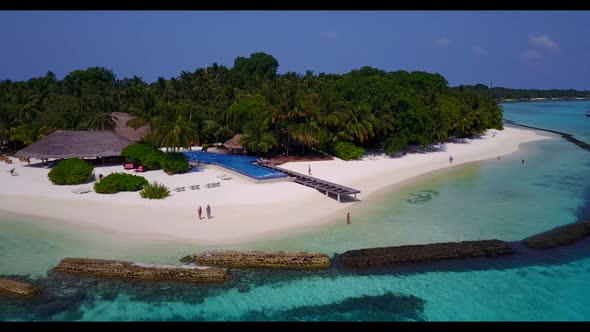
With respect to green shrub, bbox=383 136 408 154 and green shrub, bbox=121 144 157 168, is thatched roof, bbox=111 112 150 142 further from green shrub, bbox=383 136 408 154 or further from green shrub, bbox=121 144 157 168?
green shrub, bbox=383 136 408 154

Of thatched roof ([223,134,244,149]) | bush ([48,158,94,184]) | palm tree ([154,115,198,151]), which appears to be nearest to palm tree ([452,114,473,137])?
thatched roof ([223,134,244,149])

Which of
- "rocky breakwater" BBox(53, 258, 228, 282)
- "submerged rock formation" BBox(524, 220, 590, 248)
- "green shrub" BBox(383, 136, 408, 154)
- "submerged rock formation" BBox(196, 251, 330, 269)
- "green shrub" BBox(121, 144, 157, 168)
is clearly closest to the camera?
"rocky breakwater" BBox(53, 258, 228, 282)

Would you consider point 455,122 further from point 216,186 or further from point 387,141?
point 216,186

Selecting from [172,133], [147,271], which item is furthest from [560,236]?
[172,133]

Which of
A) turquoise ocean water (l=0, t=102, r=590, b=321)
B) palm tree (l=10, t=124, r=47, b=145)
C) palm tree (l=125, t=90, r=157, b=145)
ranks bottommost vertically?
turquoise ocean water (l=0, t=102, r=590, b=321)

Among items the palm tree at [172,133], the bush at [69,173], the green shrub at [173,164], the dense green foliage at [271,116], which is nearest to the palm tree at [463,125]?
the dense green foliage at [271,116]

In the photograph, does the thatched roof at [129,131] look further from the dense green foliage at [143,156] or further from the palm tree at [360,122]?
the palm tree at [360,122]
